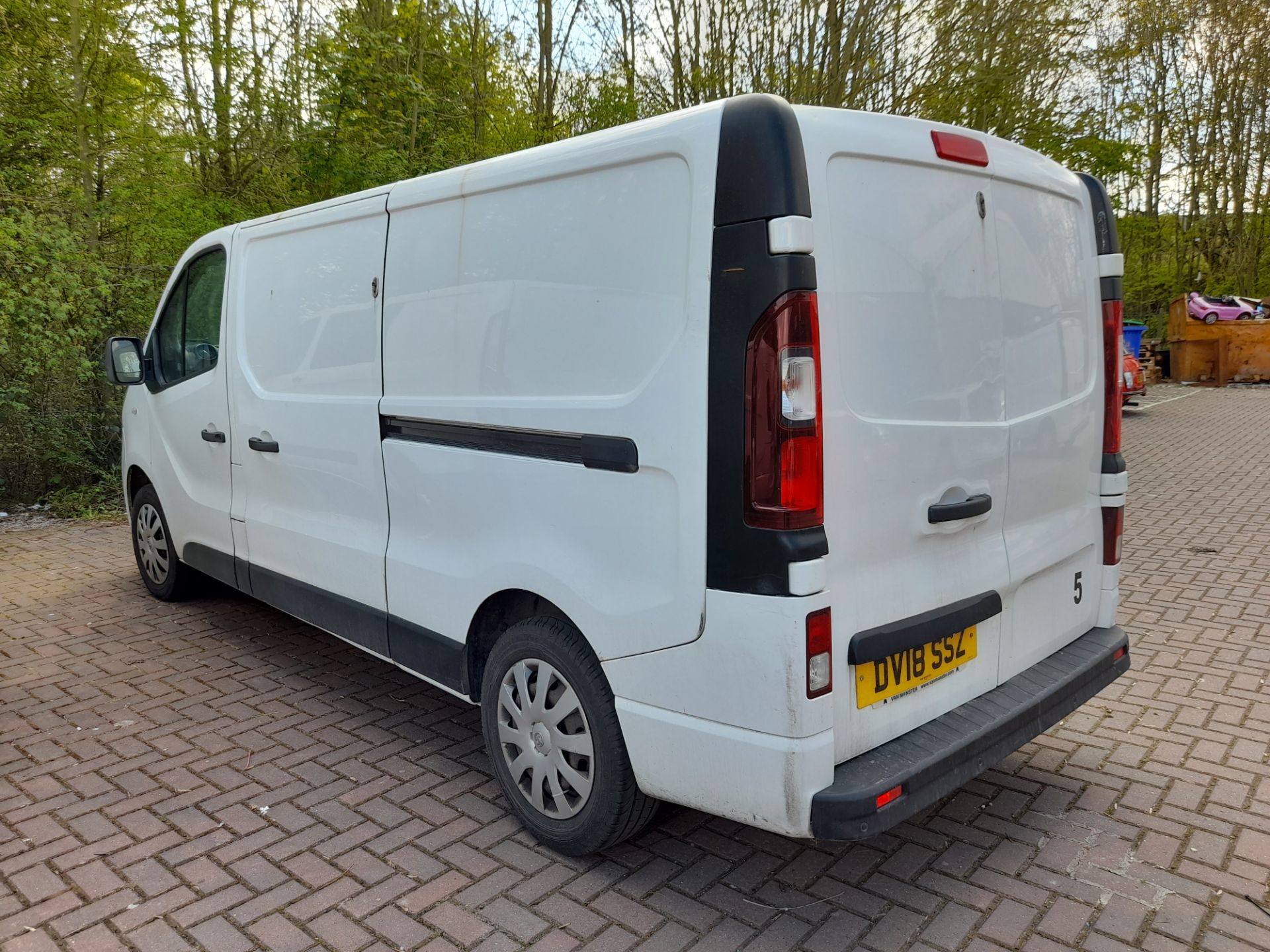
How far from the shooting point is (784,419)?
2295 millimetres

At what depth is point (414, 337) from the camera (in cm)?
339

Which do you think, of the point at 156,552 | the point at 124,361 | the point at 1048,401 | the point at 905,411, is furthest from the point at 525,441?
the point at 156,552

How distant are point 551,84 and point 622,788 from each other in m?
10.3

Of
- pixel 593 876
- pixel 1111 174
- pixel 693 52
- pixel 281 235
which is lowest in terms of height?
pixel 593 876

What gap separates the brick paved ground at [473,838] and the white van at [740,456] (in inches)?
14.0

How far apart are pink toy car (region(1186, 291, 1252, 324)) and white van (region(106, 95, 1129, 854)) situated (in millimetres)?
24573

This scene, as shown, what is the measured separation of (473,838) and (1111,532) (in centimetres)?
247

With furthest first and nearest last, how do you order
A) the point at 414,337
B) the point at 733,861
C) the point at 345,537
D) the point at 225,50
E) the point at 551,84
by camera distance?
the point at 551,84, the point at 225,50, the point at 345,537, the point at 414,337, the point at 733,861

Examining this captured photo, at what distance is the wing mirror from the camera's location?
17.8 ft

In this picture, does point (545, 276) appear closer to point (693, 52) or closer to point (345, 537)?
point (345, 537)

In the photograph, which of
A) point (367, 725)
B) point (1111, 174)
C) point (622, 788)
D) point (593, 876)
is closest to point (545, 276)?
point (622, 788)

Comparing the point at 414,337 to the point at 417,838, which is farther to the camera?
the point at 414,337

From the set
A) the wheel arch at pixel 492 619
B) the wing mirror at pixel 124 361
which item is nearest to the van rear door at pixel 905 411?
the wheel arch at pixel 492 619

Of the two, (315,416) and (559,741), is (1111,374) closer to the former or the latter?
(559,741)
